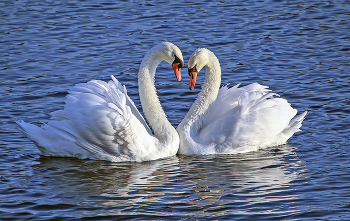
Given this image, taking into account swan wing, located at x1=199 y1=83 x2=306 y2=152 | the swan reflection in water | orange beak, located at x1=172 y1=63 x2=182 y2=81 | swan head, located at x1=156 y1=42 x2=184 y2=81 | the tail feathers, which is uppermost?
swan head, located at x1=156 y1=42 x2=184 y2=81

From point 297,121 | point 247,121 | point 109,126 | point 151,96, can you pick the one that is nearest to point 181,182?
point 109,126

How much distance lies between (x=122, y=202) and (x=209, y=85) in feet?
9.90

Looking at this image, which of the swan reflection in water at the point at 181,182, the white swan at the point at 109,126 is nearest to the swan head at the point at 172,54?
the white swan at the point at 109,126

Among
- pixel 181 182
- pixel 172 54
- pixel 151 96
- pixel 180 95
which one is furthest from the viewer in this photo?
pixel 180 95

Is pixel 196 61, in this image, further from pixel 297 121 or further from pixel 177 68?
pixel 297 121

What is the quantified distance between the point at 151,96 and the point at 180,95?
2389mm

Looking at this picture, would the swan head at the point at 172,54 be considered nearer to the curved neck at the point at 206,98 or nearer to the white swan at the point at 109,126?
the white swan at the point at 109,126

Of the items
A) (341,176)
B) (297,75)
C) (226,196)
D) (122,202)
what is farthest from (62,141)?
(297,75)

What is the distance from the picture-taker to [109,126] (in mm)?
9453

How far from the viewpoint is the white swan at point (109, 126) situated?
9.52m

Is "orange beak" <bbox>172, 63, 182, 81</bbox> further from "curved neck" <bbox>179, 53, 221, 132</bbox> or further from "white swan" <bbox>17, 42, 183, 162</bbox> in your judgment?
"curved neck" <bbox>179, 53, 221, 132</bbox>

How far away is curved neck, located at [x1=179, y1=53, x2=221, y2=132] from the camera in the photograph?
10.5m

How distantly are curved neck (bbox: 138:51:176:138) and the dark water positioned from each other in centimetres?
55

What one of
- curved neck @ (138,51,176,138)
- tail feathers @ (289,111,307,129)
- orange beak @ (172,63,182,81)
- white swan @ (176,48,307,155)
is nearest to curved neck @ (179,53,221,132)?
white swan @ (176,48,307,155)
